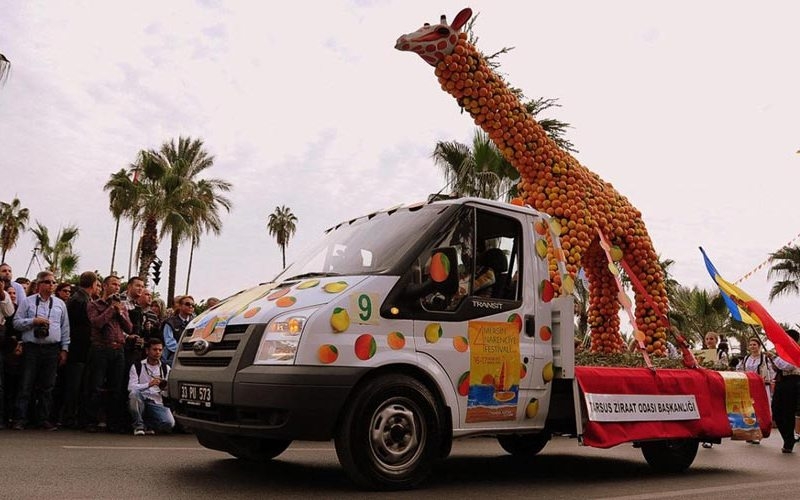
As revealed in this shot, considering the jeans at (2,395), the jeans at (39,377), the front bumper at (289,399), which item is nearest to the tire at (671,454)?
the front bumper at (289,399)

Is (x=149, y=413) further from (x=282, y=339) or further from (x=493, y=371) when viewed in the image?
(x=493, y=371)

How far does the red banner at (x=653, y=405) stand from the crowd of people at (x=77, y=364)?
560cm

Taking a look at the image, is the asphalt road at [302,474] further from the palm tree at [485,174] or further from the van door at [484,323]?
the palm tree at [485,174]

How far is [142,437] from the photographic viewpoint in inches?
372

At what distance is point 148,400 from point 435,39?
240 inches

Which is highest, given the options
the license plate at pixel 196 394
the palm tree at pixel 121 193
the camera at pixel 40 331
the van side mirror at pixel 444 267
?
the palm tree at pixel 121 193

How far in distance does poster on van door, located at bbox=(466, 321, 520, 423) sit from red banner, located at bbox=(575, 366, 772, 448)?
71cm

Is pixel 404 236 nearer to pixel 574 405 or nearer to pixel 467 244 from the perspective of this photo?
pixel 467 244

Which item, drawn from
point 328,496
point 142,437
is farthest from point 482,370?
point 142,437

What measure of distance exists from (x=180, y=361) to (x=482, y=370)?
228cm

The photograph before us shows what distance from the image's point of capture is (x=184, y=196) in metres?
32.9

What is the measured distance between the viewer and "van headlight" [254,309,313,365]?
5.24 m

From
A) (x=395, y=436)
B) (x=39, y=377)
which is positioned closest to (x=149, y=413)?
(x=39, y=377)

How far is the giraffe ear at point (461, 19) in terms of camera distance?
10.9 metres
